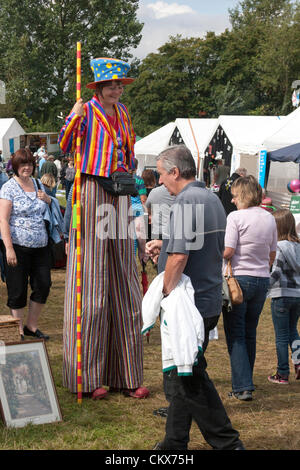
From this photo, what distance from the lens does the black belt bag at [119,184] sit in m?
4.40

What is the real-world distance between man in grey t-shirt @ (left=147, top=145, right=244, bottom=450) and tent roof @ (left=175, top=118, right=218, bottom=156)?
22308 millimetres

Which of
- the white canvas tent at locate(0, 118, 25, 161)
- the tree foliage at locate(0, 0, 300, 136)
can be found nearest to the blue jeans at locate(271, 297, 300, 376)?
the white canvas tent at locate(0, 118, 25, 161)

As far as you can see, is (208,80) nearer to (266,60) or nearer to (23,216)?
(266,60)

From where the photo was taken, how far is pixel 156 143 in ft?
96.3

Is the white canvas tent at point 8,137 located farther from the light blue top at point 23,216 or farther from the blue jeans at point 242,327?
the blue jeans at point 242,327

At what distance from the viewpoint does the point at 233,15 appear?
6875 centimetres

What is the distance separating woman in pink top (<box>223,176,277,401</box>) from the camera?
4.80 metres

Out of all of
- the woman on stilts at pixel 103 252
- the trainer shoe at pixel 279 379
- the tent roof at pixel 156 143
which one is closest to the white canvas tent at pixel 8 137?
the tent roof at pixel 156 143

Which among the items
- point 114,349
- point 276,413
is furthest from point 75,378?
point 276,413

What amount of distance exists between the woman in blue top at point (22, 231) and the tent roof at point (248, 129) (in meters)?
15.0

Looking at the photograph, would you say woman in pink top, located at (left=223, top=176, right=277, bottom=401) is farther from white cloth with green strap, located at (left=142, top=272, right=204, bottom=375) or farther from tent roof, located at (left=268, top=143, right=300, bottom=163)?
tent roof, located at (left=268, top=143, right=300, bottom=163)

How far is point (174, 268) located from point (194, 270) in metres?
0.18

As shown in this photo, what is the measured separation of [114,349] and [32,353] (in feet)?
2.36
